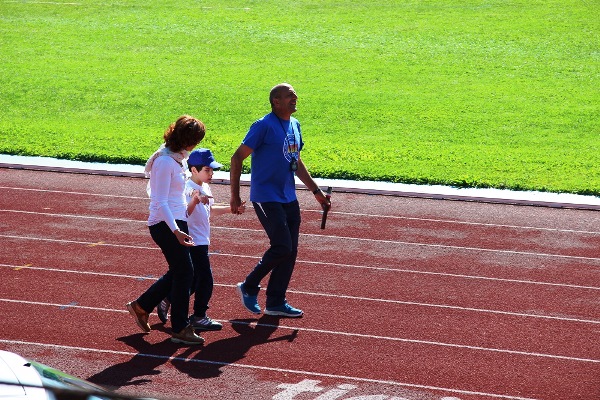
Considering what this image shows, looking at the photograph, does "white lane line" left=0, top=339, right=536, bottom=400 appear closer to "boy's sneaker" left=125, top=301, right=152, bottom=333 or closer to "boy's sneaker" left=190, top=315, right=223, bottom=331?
"boy's sneaker" left=125, top=301, right=152, bottom=333

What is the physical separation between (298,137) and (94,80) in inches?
683

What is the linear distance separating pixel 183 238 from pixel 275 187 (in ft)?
4.52

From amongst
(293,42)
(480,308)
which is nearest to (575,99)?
(293,42)

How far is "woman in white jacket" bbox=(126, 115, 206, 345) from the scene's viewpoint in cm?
819

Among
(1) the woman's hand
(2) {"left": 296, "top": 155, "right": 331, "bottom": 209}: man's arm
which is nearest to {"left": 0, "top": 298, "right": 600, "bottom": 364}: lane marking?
(2) {"left": 296, "top": 155, "right": 331, "bottom": 209}: man's arm

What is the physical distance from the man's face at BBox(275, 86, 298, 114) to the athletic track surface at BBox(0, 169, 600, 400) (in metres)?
1.83

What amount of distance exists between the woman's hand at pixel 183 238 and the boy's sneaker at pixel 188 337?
77 centimetres

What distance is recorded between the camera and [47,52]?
28844mm

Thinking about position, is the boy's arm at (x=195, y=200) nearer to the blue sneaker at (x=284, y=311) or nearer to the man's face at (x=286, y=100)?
the man's face at (x=286, y=100)

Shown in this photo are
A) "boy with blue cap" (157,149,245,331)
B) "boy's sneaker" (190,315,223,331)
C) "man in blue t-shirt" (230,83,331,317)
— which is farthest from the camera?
"man in blue t-shirt" (230,83,331,317)

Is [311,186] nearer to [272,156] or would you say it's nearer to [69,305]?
[272,156]

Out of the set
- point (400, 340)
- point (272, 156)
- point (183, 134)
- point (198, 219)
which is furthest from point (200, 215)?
point (400, 340)

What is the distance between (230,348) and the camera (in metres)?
8.52

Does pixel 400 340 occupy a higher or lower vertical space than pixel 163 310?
lower
